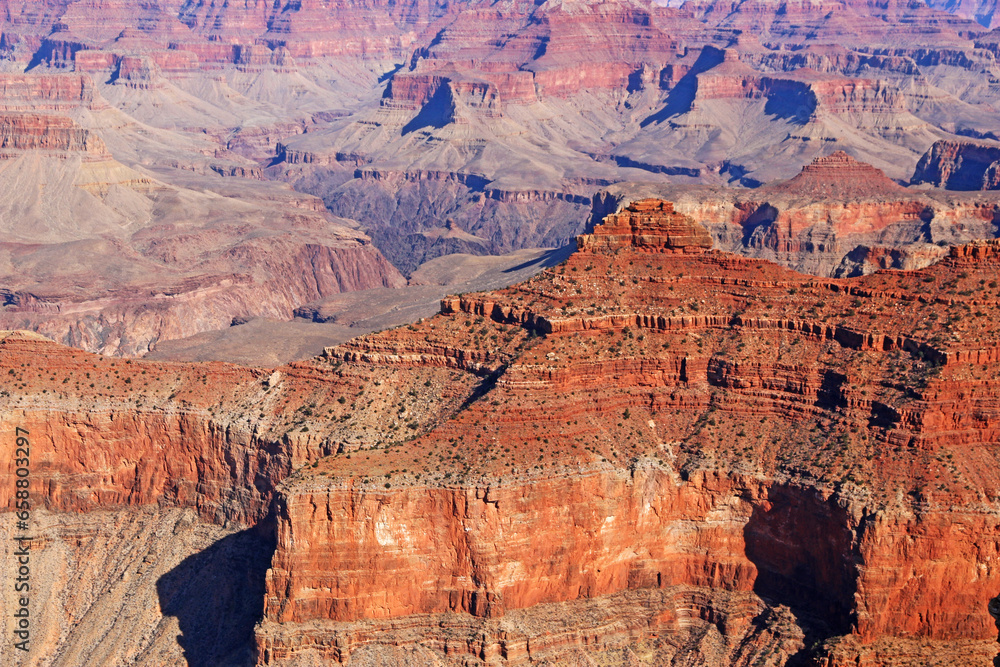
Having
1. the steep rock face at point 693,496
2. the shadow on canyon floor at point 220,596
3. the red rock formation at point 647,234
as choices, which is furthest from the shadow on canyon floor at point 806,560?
the shadow on canyon floor at point 220,596

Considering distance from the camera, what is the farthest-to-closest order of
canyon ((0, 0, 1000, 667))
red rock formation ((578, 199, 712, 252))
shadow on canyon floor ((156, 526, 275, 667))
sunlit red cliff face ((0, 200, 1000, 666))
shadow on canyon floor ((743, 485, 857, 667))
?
red rock formation ((578, 199, 712, 252)), shadow on canyon floor ((156, 526, 275, 667)), canyon ((0, 0, 1000, 667)), sunlit red cliff face ((0, 200, 1000, 666)), shadow on canyon floor ((743, 485, 857, 667))

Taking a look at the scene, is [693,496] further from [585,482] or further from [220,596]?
[220,596]

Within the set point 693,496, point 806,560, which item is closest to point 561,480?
point 693,496

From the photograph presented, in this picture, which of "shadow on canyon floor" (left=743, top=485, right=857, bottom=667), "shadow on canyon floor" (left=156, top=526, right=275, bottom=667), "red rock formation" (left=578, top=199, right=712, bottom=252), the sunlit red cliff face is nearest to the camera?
"shadow on canyon floor" (left=743, top=485, right=857, bottom=667)

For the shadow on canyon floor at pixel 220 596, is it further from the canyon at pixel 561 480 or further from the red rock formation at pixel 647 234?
the red rock formation at pixel 647 234

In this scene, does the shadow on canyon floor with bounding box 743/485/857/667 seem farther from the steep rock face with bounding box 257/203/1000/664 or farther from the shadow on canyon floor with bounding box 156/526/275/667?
the shadow on canyon floor with bounding box 156/526/275/667

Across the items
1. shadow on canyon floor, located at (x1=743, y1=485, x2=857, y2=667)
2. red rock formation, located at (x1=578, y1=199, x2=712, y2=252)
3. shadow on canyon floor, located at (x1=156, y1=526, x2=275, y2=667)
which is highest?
red rock formation, located at (x1=578, y1=199, x2=712, y2=252)

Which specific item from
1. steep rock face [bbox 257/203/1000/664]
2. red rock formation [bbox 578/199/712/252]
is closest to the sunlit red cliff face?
steep rock face [bbox 257/203/1000/664]
